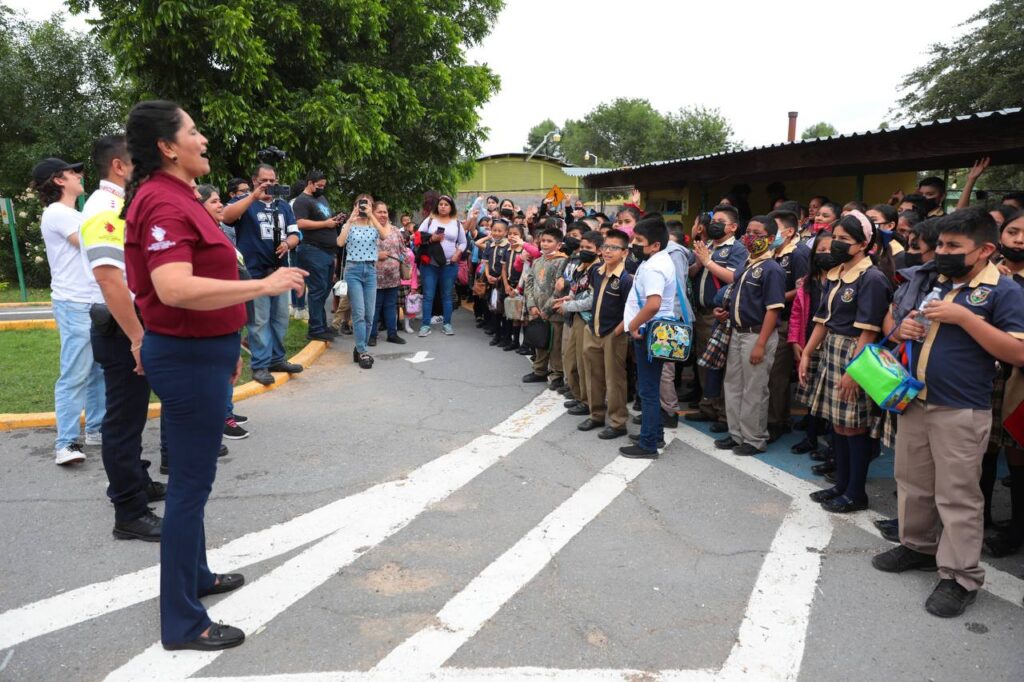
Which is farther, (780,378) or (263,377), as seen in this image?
(263,377)

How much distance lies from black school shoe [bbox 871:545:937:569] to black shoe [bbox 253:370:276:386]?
585cm

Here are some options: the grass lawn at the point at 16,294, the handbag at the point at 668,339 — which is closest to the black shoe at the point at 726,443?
the handbag at the point at 668,339

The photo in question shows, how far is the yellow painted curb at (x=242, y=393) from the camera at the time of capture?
614cm

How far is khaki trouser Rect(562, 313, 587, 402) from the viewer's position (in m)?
6.72

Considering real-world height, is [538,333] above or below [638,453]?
above

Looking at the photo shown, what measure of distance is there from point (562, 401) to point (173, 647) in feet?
15.6

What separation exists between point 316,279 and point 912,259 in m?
7.12

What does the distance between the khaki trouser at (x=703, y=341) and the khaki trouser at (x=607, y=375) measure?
36.9 inches

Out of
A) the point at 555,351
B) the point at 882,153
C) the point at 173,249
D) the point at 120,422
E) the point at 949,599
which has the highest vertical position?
the point at 882,153

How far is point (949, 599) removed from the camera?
11.5ft

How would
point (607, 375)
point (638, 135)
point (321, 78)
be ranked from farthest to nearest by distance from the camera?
1. point (638, 135)
2. point (321, 78)
3. point (607, 375)

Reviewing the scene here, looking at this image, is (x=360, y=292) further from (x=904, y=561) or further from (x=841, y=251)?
(x=904, y=561)

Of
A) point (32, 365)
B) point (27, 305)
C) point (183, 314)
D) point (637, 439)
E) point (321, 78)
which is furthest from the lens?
point (321, 78)

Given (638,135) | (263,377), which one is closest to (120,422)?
(263,377)
